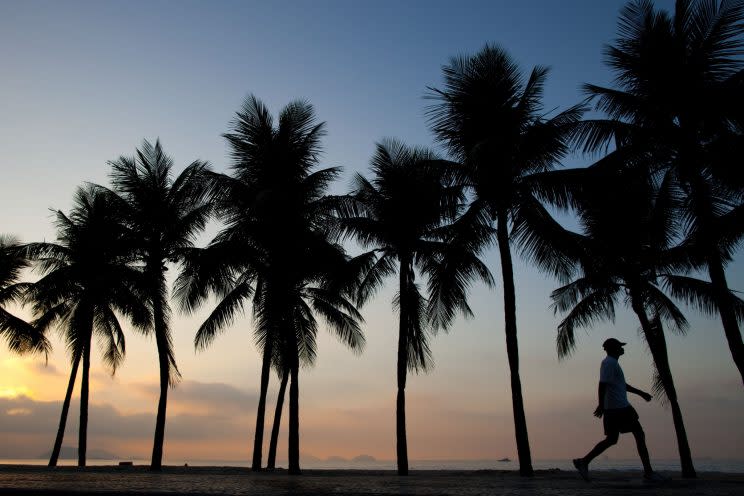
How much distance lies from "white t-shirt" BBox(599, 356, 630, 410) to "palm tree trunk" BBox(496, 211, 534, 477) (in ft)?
23.2

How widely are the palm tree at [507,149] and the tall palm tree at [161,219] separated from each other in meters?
10.7

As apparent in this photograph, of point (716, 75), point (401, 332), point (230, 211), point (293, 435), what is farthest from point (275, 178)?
point (716, 75)

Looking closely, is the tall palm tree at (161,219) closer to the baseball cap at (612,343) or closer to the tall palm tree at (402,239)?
the tall palm tree at (402,239)

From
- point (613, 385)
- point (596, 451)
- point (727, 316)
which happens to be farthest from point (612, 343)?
point (727, 316)

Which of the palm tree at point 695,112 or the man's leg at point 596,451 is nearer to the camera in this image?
the man's leg at point 596,451

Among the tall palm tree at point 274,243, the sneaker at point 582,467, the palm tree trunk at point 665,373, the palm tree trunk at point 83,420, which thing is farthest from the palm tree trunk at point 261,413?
the sneaker at point 582,467

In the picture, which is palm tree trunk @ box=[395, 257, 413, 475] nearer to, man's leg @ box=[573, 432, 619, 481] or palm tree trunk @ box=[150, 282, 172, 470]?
palm tree trunk @ box=[150, 282, 172, 470]

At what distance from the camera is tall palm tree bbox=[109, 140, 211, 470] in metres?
24.4

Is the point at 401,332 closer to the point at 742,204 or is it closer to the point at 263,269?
the point at 263,269

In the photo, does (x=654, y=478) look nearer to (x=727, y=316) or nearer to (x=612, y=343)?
(x=612, y=343)

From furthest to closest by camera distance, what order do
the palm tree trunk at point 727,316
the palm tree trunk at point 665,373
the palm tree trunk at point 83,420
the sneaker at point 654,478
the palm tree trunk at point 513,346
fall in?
the palm tree trunk at point 83,420
the palm tree trunk at point 665,373
the palm tree trunk at point 513,346
the palm tree trunk at point 727,316
the sneaker at point 654,478

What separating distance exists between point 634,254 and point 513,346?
687 cm

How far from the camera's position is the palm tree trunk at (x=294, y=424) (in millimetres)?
21406

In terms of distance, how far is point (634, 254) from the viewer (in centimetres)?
2142
